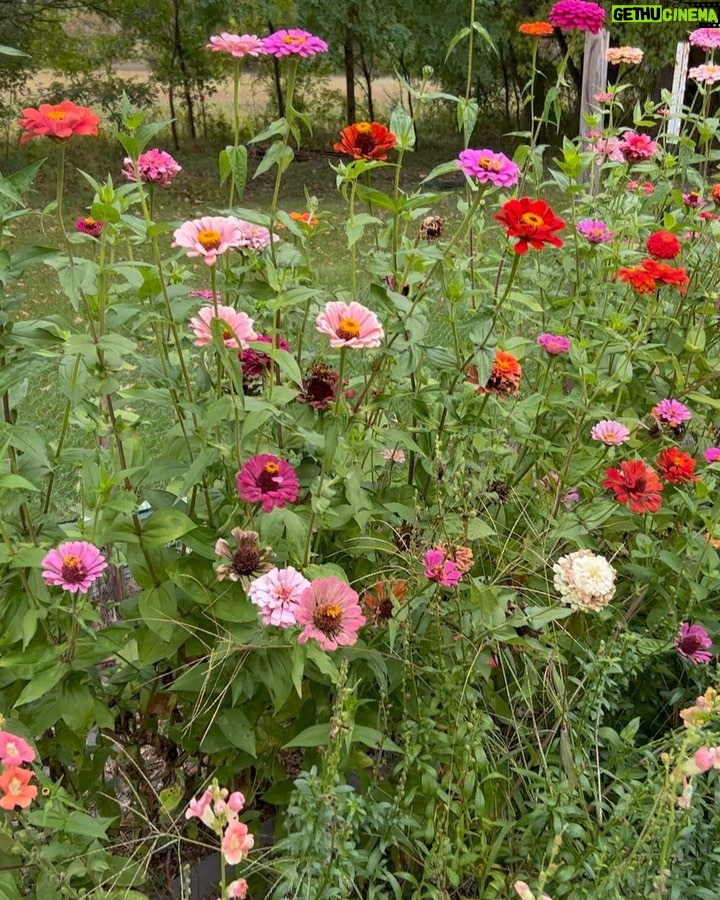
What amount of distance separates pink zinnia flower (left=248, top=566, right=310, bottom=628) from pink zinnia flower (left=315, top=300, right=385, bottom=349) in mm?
338

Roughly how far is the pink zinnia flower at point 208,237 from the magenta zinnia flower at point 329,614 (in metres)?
0.46

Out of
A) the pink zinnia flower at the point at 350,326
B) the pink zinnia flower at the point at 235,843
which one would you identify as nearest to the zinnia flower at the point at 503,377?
the pink zinnia flower at the point at 350,326

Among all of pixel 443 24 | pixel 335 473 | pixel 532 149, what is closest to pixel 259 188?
pixel 443 24

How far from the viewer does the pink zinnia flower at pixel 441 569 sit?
1331 millimetres

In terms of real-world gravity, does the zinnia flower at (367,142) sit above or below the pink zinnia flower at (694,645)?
above

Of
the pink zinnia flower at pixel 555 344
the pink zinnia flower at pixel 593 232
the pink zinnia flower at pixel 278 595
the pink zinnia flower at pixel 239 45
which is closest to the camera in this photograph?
the pink zinnia flower at pixel 278 595

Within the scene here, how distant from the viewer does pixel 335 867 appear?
1.15m

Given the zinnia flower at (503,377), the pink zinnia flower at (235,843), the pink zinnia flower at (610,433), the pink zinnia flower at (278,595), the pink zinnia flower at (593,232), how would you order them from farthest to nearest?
the pink zinnia flower at (593,232)
the pink zinnia flower at (610,433)
the zinnia flower at (503,377)
the pink zinnia flower at (278,595)
the pink zinnia flower at (235,843)

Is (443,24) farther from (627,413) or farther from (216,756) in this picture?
(216,756)

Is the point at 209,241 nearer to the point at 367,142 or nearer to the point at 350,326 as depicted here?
the point at 350,326

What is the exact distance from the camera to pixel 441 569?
4.38 feet

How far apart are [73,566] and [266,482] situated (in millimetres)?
291

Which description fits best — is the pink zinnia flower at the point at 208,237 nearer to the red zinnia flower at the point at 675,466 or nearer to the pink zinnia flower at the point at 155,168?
the pink zinnia flower at the point at 155,168

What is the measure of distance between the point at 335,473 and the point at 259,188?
10018 mm
